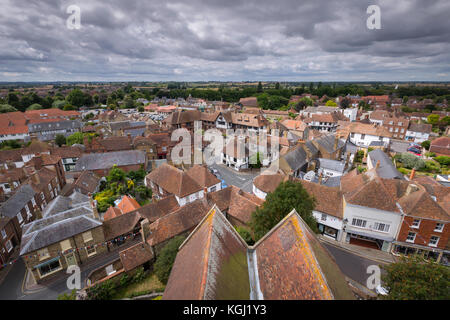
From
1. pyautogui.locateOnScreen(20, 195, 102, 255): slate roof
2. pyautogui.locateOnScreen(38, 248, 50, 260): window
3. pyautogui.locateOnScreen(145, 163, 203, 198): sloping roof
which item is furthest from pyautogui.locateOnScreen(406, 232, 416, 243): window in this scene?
pyautogui.locateOnScreen(38, 248, 50, 260): window

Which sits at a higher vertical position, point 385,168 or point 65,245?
point 385,168

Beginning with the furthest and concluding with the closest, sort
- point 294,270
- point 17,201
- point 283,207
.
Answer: point 17,201 < point 283,207 < point 294,270

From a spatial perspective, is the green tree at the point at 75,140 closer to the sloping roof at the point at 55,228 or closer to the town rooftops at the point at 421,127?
the sloping roof at the point at 55,228

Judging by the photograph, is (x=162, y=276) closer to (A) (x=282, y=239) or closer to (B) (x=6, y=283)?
(A) (x=282, y=239)

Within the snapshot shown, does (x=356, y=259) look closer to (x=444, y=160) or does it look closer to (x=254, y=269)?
(x=254, y=269)

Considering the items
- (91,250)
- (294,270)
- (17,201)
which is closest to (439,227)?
(294,270)

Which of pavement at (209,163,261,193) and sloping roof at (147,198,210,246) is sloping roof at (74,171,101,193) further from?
pavement at (209,163,261,193)

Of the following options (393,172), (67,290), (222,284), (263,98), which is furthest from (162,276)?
(263,98)
